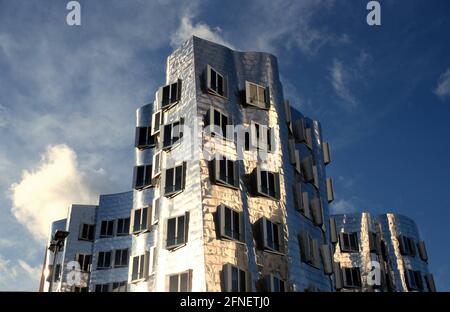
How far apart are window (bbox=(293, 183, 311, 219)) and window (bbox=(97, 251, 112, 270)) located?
19977 millimetres

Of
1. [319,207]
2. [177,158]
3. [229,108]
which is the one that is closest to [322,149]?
[319,207]

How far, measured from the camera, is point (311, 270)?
2805cm

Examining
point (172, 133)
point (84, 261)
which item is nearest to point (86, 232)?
point (84, 261)

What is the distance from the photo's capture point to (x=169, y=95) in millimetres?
30156

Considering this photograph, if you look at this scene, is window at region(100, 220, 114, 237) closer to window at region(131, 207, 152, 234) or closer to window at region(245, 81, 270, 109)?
window at region(131, 207, 152, 234)

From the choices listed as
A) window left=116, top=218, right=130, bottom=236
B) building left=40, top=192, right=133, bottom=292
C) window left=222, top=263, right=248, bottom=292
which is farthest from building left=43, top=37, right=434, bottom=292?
building left=40, top=192, right=133, bottom=292

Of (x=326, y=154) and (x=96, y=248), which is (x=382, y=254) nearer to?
(x=326, y=154)

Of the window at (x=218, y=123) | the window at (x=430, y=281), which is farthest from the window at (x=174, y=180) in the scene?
the window at (x=430, y=281)

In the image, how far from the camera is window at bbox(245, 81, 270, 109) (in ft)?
98.6

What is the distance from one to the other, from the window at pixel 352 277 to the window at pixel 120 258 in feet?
63.9

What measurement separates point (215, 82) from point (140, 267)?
13110mm

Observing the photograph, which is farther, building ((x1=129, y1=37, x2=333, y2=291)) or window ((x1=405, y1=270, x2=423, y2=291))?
window ((x1=405, y1=270, x2=423, y2=291))
